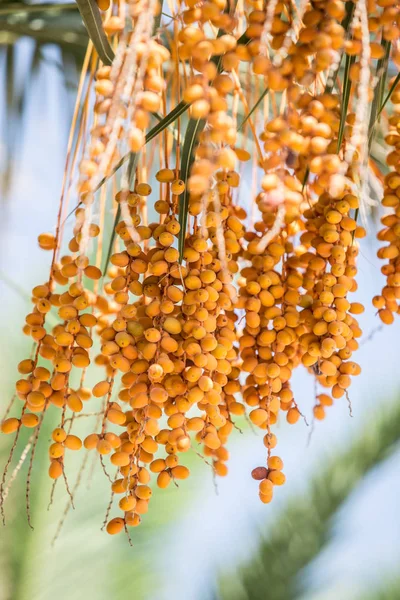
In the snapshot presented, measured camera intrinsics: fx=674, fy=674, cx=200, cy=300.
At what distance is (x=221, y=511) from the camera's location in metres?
1.76

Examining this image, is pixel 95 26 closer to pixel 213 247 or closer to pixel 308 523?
pixel 213 247

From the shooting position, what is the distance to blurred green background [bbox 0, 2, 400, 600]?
157 centimetres

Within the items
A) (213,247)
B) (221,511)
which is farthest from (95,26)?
(221,511)

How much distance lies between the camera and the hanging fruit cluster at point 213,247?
0.51m

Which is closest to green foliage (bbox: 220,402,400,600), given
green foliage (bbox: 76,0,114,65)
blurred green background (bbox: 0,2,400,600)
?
blurred green background (bbox: 0,2,400,600)

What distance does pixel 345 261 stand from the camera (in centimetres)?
74

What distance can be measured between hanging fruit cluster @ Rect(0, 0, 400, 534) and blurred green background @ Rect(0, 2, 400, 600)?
731 millimetres

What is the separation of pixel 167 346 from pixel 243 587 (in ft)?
4.02

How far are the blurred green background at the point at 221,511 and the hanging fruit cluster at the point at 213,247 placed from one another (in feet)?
2.40

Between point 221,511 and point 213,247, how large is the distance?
122 cm

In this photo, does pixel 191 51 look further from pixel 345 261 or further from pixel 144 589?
pixel 144 589

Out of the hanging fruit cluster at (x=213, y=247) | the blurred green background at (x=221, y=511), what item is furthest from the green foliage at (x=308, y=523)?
the hanging fruit cluster at (x=213, y=247)

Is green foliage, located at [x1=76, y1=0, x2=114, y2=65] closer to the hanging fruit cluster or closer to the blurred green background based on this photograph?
the hanging fruit cluster

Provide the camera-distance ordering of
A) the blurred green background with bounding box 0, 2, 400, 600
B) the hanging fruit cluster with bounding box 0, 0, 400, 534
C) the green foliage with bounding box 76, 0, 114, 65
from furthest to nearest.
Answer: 1. the blurred green background with bounding box 0, 2, 400, 600
2. the green foliage with bounding box 76, 0, 114, 65
3. the hanging fruit cluster with bounding box 0, 0, 400, 534
